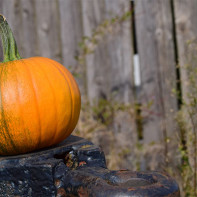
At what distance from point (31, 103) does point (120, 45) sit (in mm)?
1931

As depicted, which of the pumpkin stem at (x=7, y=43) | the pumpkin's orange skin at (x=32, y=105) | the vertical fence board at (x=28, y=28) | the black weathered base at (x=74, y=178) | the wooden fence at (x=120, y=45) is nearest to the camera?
the black weathered base at (x=74, y=178)

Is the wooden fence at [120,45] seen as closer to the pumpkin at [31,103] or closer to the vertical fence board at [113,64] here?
the vertical fence board at [113,64]

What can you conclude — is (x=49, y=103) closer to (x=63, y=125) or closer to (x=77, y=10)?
(x=63, y=125)

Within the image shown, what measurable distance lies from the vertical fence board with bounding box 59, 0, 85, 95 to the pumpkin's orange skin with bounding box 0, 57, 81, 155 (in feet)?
5.73

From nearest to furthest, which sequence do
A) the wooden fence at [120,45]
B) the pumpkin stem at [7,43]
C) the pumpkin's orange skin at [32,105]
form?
the pumpkin's orange skin at [32,105], the pumpkin stem at [7,43], the wooden fence at [120,45]

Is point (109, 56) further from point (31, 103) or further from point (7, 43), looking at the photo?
point (31, 103)

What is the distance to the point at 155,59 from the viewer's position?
2.94m

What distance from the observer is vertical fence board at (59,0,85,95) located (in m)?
3.05

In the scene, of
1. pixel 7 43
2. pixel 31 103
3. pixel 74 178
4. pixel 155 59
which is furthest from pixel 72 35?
pixel 74 178

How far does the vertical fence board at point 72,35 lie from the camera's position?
10.0 ft

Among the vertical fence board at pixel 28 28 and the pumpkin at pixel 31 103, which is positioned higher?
the vertical fence board at pixel 28 28

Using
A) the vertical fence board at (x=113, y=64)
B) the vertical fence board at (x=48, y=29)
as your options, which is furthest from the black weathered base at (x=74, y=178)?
the vertical fence board at (x=48, y=29)

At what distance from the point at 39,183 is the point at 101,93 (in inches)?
79.6

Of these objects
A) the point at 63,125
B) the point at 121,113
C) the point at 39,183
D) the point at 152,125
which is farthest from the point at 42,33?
the point at 39,183
